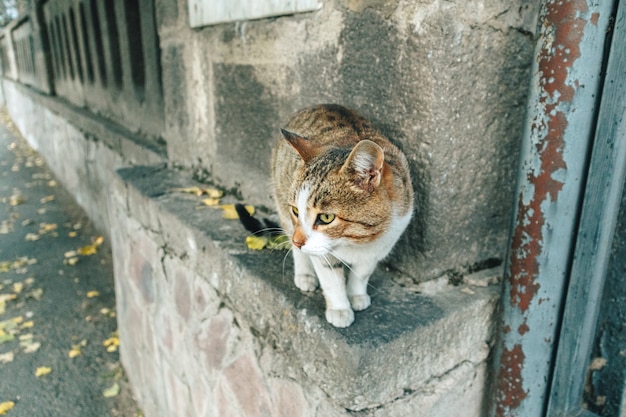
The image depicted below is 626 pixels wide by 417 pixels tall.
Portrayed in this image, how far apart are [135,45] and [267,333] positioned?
3442 millimetres

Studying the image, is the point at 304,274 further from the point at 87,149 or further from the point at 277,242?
the point at 87,149

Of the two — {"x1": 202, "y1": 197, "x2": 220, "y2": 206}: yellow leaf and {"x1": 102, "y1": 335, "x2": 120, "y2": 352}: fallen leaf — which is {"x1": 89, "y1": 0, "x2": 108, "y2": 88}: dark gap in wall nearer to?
{"x1": 102, "y1": 335, "x2": 120, "y2": 352}: fallen leaf

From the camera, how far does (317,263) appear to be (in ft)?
4.53

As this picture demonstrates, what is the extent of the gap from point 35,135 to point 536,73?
35.5ft

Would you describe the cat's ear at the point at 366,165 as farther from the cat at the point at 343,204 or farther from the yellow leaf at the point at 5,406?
the yellow leaf at the point at 5,406

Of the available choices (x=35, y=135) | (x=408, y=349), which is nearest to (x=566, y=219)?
(x=408, y=349)

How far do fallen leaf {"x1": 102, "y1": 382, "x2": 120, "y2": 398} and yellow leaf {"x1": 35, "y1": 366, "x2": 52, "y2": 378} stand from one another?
0.49m

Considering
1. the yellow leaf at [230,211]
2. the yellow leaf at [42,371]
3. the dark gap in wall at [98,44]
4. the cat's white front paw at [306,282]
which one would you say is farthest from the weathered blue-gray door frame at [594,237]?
the dark gap in wall at [98,44]

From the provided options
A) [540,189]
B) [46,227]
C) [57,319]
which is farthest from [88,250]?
[540,189]

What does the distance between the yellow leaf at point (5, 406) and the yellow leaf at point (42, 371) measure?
0.89 feet

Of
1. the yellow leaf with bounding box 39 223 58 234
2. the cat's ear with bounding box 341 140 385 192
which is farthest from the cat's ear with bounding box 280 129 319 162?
the yellow leaf with bounding box 39 223 58 234

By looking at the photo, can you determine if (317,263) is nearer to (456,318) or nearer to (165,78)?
(456,318)

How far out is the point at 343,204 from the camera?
123 centimetres

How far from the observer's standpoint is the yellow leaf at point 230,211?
2215 millimetres
